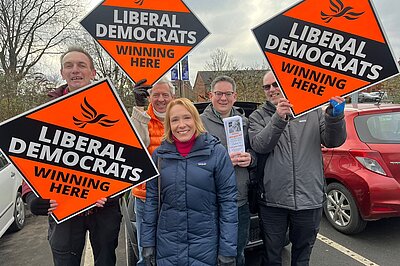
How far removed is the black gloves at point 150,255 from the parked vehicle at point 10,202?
2.96 m

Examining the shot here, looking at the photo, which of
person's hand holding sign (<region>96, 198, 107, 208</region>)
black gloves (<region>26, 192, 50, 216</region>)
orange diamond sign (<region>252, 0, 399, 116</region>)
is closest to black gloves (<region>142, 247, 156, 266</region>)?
person's hand holding sign (<region>96, 198, 107, 208</region>)

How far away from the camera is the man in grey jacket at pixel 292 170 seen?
Answer: 2400 millimetres

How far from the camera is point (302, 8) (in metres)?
2.35

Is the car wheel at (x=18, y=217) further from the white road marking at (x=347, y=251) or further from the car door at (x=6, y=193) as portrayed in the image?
the white road marking at (x=347, y=251)

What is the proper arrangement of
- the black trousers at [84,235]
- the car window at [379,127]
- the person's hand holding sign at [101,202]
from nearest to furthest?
the person's hand holding sign at [101,202] < the black trousers at [84,235] < the car window at [379,127]

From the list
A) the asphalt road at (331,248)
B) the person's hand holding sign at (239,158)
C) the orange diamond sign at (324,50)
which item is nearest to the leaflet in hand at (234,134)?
the person's hand holding sign at (239,158)

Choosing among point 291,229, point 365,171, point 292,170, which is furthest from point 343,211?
point 292,170

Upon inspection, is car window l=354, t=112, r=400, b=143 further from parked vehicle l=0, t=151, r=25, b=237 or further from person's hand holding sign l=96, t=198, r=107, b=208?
parked vehicle l=0, t=151, r=25, b=237

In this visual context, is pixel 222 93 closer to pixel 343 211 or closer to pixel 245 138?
pixel 245 138

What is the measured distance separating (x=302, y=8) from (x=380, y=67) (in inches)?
27.3

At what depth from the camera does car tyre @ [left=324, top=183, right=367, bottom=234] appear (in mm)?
4008

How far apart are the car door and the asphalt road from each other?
1.11 feet

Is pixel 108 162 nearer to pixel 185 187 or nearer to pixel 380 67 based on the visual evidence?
pixel 185 187

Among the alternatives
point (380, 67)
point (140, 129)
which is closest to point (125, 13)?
point (140, 129)
